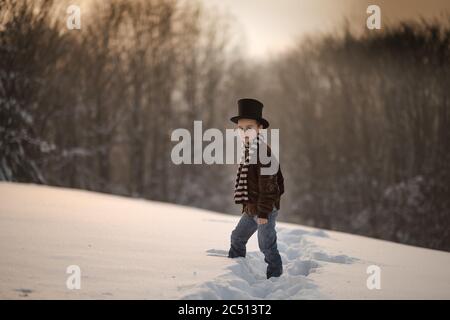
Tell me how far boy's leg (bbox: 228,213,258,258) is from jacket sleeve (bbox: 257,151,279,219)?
0.29 meters

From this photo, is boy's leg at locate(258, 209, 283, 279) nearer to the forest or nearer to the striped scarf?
the striped scarf

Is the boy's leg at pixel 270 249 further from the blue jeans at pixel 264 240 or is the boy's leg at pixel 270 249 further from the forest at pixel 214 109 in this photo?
the forest at pixel 214 109

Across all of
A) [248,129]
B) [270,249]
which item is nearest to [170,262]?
[270,249]

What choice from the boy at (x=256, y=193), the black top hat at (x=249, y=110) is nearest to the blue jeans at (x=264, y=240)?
the boy at (x=256, y=193)

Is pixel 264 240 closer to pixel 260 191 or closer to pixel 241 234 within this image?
pixel 241 234

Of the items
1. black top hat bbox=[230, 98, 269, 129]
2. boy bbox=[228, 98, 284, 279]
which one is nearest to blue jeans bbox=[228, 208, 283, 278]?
boy bbox=[228, 98, 284, 279]

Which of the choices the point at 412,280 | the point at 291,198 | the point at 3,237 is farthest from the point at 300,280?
the point at 291,198

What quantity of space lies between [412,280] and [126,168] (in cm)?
2338

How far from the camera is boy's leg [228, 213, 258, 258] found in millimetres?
4969

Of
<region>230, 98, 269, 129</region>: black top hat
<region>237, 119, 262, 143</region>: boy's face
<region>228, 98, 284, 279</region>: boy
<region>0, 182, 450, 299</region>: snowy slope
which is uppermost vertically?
<region>230, 98, 269, 129</region>: black top hat

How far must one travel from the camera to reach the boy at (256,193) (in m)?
4.71

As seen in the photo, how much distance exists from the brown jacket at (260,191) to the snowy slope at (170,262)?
0.53m

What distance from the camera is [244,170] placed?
4.88 metres

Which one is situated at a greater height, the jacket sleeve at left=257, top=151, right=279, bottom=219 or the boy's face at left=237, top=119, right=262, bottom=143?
the boy's face at left=237, top=119, right=262, bottom=143
